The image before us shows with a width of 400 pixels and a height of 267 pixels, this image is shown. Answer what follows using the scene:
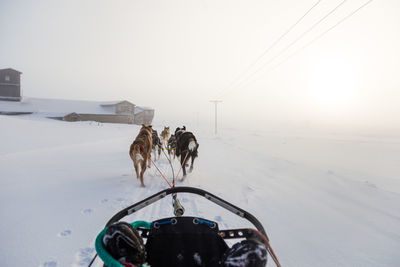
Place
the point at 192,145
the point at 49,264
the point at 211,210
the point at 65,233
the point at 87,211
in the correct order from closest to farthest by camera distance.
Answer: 1. the point at 49,264
2. the point at 65,233
3. the point at 87,211
4. the point at 211,210
5. the point at 192,145

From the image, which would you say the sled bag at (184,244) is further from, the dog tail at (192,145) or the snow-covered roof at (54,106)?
the snow-covered roof at (54,106)

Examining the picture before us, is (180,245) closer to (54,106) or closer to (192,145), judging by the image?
(192,145)

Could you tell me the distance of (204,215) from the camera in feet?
10.6

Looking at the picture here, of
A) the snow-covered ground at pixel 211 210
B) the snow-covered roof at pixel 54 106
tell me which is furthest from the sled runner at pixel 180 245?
the snow-covered roof at pixel 54 106

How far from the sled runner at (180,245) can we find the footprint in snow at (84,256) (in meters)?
1.31

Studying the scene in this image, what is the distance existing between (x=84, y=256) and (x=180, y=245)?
1650mm

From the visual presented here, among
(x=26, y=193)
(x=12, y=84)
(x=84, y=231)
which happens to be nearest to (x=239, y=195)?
(x=84, y=231)

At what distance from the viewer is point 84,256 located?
2084 mm

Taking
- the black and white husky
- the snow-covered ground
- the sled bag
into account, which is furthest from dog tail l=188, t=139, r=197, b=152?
the sled bag

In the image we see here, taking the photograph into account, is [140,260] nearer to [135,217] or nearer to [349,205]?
[135,217]

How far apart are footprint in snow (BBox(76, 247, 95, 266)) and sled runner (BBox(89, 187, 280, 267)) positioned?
131 centimetres

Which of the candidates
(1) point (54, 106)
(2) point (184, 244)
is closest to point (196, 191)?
(2) point (184, 244)

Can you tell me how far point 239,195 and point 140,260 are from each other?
3.77 metres

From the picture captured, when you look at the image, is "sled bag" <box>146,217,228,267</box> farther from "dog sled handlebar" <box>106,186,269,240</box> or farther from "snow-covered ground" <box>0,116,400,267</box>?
"snow-covered ground" <box>0,116,400,267</box>
